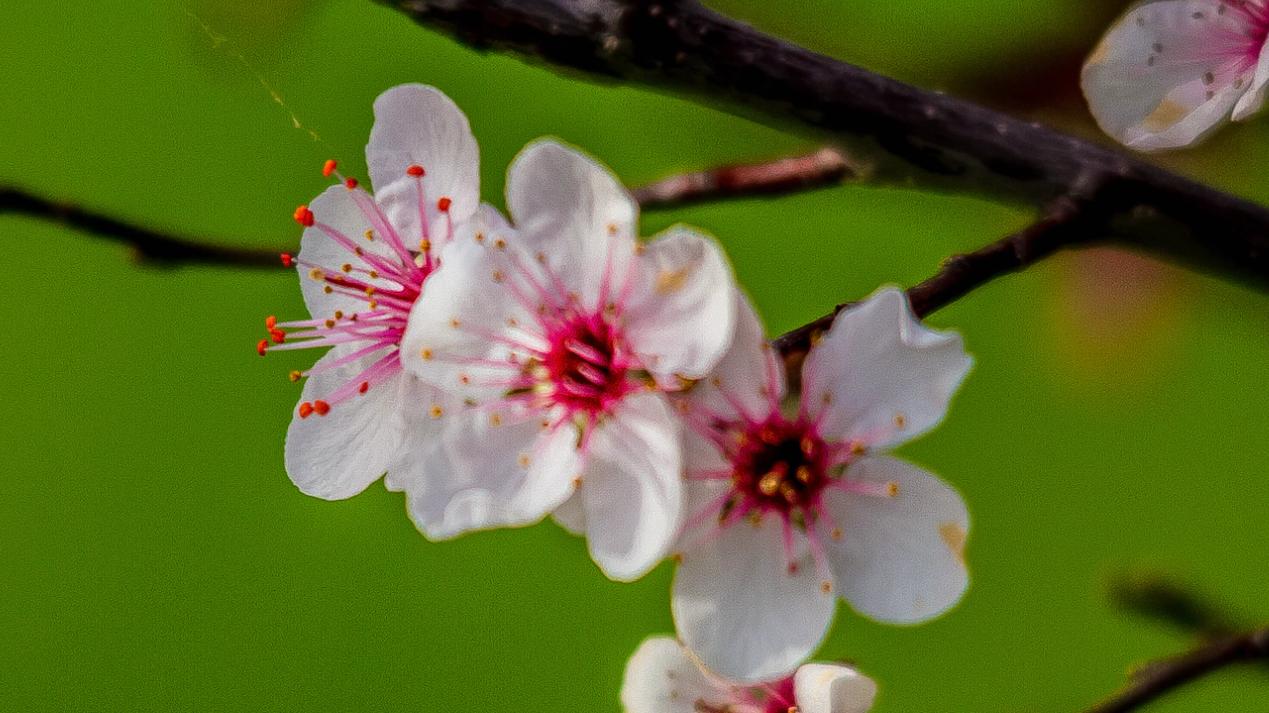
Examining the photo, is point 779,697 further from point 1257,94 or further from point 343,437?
point 1257,94

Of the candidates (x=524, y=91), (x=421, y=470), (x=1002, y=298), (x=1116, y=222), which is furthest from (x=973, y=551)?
(x=421, y=470)

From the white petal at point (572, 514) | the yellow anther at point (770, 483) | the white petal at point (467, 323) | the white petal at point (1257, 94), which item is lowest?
the yellow anther at point (770, 483)

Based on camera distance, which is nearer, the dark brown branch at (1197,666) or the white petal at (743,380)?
the white petal at (743,380)

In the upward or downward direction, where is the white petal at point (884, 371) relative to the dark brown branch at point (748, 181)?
downward

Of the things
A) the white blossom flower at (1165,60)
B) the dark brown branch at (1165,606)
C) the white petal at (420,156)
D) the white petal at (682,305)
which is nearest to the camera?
the white petal at (682,305)

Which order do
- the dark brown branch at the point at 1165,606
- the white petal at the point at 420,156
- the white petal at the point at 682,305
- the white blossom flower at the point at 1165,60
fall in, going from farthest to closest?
the dark brown branch at the point at 1165,606 → the white blossom flower at the point at 1165,60 → the white petal at the point at 420,156 → the white petal at the point at 682,305

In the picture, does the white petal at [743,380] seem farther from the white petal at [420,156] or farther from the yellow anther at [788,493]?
the white petal at [420,156]

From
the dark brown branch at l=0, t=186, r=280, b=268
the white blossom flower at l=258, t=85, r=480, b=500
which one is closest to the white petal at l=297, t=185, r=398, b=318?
the white blossom flower at l=258, t=85, r=480, b=500

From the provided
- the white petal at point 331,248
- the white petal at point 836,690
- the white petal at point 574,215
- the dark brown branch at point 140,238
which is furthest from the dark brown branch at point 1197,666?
the dark brown branch at point 140,238
